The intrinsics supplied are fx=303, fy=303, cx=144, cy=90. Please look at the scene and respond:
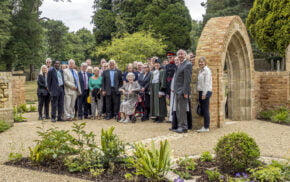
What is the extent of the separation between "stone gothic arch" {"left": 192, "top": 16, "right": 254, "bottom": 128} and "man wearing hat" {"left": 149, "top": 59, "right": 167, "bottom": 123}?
1.73 meters

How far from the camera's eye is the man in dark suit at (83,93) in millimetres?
10742

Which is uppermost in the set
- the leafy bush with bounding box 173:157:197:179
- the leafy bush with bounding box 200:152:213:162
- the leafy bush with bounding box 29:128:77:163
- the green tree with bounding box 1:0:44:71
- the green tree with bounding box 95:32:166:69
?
the green tree with bounding box 1:0:44:71

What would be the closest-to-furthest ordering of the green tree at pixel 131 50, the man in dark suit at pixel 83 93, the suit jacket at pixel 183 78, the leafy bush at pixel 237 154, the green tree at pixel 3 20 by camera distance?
the leafy bush at pixel 237 154, the suit jacket at pixel 183 78, the man in dark suit at pixel 83 93, the green tree at pixel 131 50, the green tree at pixel 3 20

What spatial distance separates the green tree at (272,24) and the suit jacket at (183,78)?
11.4 m

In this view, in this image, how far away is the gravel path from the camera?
4777 millimetres

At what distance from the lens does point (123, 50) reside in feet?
73.4

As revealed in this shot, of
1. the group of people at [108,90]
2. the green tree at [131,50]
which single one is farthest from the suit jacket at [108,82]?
the green tree at [131,50]

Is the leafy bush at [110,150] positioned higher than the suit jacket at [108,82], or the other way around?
the suit jacket at [108,82]

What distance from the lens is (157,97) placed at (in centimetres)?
1001

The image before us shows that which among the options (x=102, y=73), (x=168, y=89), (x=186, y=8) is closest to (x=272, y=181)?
(x=168, y=89)

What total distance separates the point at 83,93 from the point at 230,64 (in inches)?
207

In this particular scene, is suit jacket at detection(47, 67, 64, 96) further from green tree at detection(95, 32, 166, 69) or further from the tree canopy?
the tree canopy

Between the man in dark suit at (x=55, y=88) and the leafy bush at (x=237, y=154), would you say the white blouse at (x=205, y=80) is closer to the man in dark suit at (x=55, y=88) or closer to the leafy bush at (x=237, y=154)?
the leafy bush at (x=237, y=154)

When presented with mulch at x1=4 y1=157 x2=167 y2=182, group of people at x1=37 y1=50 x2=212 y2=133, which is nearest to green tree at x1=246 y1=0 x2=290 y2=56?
group of people at x1=37 y1=50 x2=212 y2=133
